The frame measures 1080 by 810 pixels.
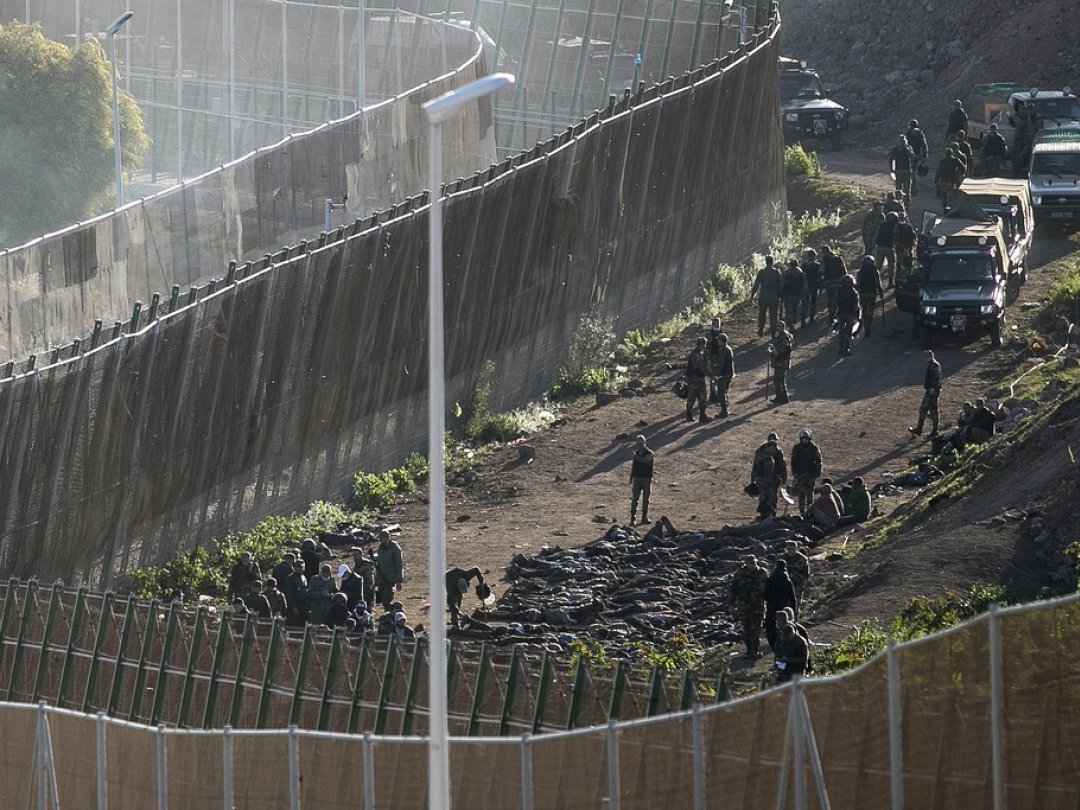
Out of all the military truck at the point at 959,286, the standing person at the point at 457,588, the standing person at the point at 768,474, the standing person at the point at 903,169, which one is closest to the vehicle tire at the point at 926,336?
the military truck at the point at 959,286

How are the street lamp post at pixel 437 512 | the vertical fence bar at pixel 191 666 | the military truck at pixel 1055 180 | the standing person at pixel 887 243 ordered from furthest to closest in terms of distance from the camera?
the military truck at pixel 1055 180
the standing person at pixel 887 243
the vertical fence bar at pixel 191 666
the street lamp post at pixel 437 512

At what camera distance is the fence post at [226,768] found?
1534 cm

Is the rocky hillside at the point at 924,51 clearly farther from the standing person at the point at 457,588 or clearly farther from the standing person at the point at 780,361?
the standing person at the point at 457,588

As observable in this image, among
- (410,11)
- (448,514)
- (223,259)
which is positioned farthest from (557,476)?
(410,11)

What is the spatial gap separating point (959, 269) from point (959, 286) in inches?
10.4

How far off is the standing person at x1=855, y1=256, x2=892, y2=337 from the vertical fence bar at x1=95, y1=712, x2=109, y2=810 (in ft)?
64.2

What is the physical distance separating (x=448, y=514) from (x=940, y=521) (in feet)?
25.6

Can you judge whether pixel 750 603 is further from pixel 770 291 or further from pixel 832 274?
pixel 832 274

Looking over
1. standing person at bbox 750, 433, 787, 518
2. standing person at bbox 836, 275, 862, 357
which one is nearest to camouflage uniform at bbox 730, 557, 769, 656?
standing person at bbox 750, 433, 787, 518

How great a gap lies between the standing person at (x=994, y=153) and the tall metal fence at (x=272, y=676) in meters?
25.3

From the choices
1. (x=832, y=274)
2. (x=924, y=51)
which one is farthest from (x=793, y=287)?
(x=924, y=51)

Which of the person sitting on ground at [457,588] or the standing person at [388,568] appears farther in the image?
the standing person at [388,568]

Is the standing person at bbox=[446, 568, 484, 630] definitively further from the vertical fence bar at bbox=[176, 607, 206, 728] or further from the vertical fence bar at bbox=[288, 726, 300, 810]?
the vertical fence bar at bbox=[288, 726, 300, 810]

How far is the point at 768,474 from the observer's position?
2698 centimetres
